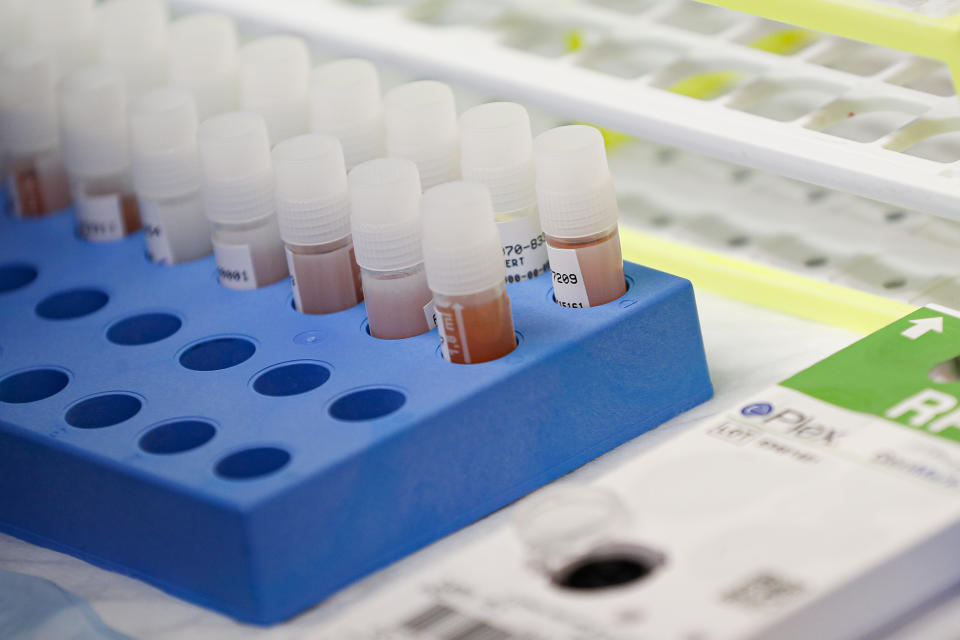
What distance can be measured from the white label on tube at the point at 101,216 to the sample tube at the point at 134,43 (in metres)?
0.12

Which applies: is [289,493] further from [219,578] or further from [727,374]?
[727,374]

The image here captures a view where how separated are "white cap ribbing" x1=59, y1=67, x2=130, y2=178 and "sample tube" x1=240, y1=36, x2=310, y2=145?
87 mm

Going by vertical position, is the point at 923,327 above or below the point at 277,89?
below

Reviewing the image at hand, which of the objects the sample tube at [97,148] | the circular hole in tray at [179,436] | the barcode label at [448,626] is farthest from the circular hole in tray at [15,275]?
the barcode label at [448,626]

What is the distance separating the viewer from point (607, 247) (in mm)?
860

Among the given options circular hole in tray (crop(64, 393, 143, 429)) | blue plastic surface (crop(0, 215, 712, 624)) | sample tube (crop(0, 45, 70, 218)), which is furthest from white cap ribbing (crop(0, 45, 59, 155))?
circular hole in tray (crop(64, 393, 143, 429))

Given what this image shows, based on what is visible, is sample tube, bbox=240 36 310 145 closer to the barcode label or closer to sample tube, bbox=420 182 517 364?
sample tube, bbox=420 182 517 364

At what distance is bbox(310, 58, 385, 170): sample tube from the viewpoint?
0.96 metres

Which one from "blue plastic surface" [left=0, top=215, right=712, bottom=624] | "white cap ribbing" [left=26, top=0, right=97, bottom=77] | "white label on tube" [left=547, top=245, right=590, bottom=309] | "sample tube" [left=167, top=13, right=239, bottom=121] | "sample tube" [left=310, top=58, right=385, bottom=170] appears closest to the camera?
"blue plastic surface" [left=0, top=215, right=712, bottom=624]

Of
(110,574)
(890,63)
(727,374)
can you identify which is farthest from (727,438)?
(890,63)

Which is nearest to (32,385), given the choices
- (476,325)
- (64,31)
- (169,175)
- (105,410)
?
(105,410)

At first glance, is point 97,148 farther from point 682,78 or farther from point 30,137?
point 682,78

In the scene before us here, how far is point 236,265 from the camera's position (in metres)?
0.94

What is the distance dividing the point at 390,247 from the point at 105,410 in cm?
18
